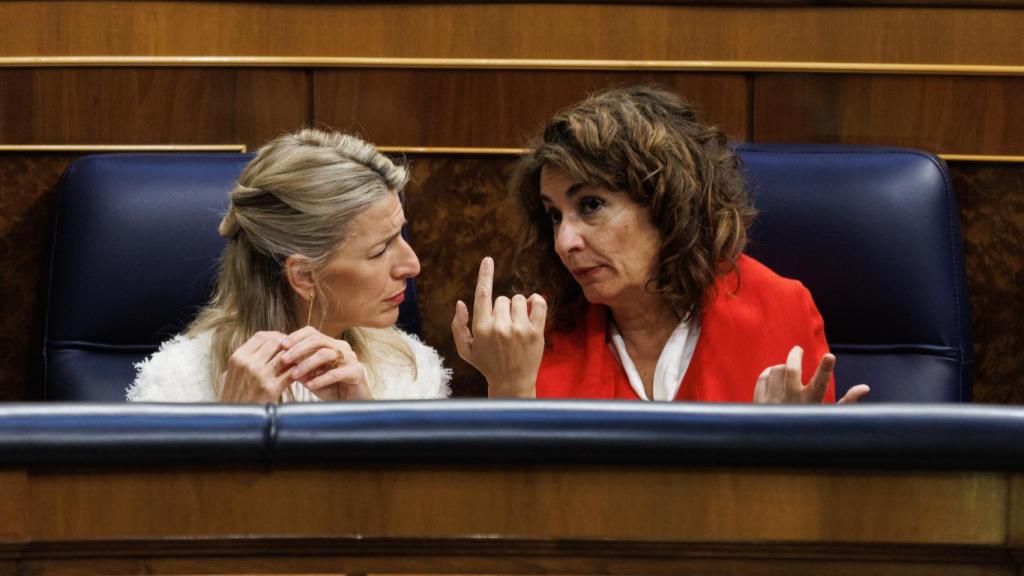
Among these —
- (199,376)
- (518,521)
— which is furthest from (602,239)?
(518,521)

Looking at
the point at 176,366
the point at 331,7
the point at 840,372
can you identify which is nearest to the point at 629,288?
the point at 840,372

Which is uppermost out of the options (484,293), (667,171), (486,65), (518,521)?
(486,65)

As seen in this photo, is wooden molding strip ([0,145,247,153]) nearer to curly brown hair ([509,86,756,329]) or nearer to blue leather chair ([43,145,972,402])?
blue leather chair ([43,145,972,402])

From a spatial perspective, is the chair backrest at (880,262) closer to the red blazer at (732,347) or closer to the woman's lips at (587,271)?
the red blazer at (732,347)

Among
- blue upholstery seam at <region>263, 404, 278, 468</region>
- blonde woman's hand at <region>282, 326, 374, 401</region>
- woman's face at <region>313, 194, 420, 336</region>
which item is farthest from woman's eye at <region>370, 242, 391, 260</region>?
blue upholstery seam at <region>263, 404, 278, 468</region>

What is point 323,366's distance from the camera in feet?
3.31

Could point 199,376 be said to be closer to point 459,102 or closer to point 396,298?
point 396,298

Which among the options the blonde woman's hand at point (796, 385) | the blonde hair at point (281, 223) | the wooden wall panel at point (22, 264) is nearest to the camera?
the blonde woman's hand at point (796, 385)

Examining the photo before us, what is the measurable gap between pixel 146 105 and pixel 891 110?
787mm

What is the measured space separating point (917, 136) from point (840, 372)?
320mm

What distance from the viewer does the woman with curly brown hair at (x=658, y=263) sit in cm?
109

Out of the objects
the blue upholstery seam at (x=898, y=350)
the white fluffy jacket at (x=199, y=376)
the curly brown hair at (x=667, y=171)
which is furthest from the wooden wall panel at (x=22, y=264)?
the blue upholstery seam at (x=898, y=350)

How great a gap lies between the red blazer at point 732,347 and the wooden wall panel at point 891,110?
269 mm

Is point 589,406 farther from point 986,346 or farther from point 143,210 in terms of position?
point 986,346
